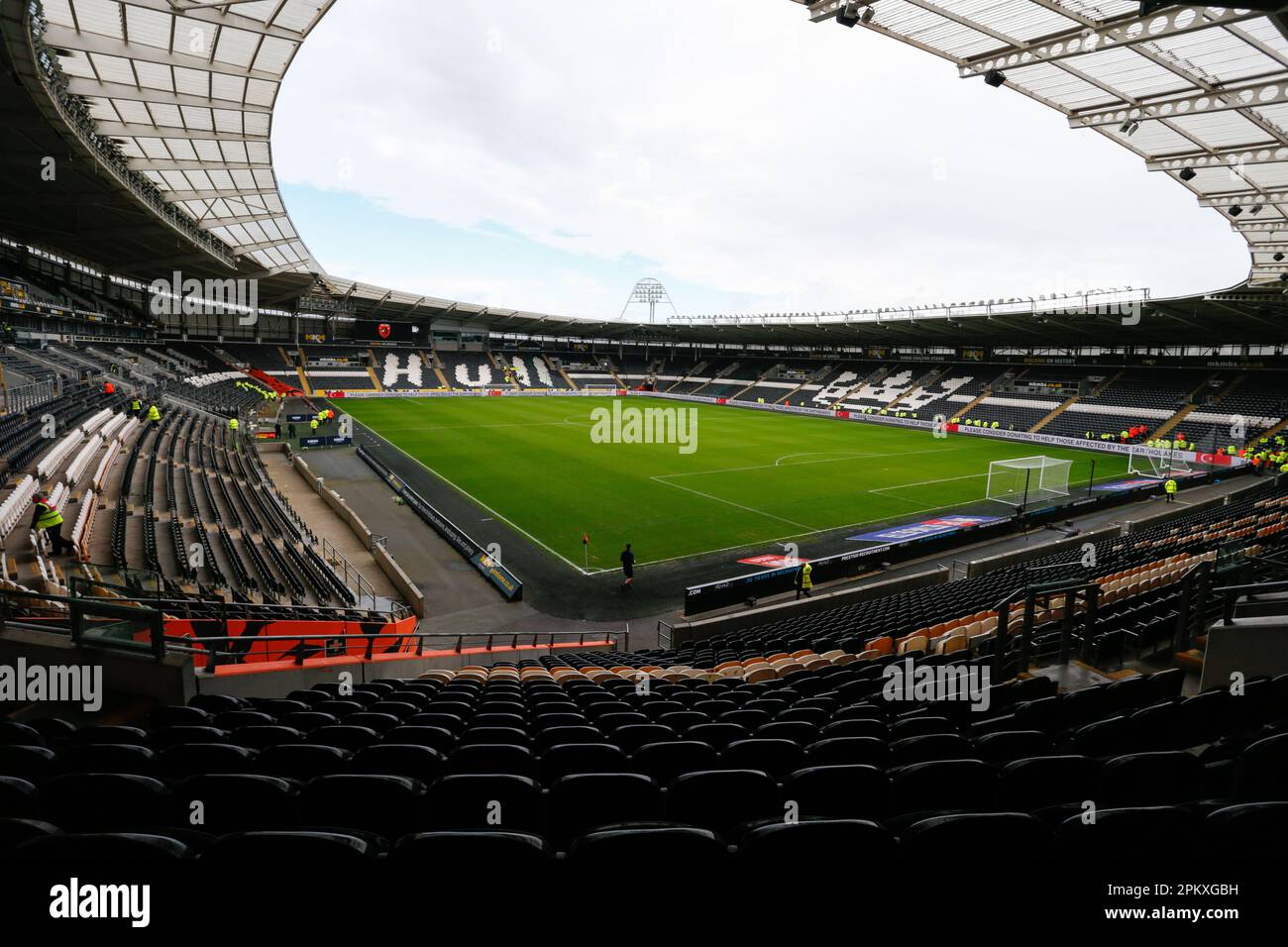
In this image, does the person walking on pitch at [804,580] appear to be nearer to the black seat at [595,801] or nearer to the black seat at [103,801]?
the black seat at [595,801]

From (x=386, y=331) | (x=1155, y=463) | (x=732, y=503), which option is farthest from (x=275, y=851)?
(x=386, y=331)

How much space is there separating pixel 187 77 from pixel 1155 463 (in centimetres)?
5112

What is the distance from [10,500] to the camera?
42.6ft

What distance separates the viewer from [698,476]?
34.7 meters

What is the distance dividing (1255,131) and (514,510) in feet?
88.0

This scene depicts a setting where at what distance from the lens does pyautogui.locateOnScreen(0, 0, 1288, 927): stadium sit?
2.40 metres

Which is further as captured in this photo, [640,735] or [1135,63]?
[1135,63]

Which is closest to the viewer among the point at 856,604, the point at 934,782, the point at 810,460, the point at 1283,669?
the point at 934,782

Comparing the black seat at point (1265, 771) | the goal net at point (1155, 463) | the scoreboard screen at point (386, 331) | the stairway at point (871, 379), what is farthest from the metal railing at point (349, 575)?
the scoreboard screen at point (386, 331)

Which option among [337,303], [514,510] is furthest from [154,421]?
[337,303]

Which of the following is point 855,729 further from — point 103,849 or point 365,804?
point 103,849

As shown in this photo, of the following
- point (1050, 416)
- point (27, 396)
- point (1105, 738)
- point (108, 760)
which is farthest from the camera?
point (1050, 416)

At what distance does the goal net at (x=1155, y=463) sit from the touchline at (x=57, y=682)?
42.1 meters
